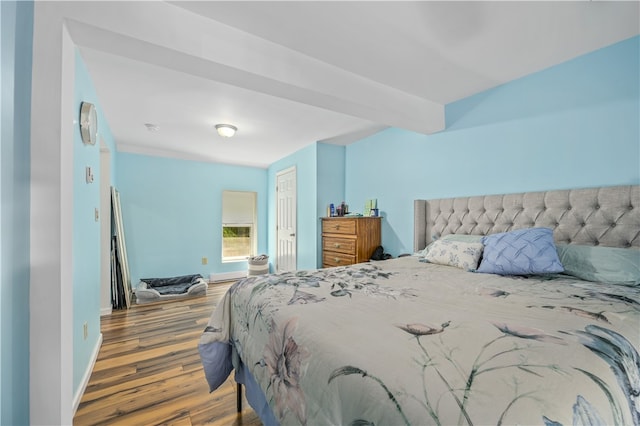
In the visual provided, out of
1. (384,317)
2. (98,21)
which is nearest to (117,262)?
(98,21)

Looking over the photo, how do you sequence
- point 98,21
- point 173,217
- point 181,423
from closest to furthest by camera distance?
1. point 98,21
2. point 181,423
3. point 173,217

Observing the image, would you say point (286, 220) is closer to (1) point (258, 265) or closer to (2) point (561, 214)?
(1) point (258, 265)

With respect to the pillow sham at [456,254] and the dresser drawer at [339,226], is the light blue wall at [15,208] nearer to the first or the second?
the pillow sham at [456,254]

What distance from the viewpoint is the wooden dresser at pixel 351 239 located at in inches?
128

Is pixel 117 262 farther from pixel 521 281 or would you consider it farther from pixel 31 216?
pixel 521 281

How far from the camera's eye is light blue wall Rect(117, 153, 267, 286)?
14.1 feet

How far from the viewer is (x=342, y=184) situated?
4.16 metres

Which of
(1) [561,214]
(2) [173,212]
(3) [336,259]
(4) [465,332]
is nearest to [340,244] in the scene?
(3) [336,259]

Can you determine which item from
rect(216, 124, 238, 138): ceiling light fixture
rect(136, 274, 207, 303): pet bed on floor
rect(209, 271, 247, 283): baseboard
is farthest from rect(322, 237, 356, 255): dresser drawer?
rect(209, 271, 247, 283): baseboard

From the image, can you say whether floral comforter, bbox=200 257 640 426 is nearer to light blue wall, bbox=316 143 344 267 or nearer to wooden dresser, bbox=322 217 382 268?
wooden dresser, bbox=322 217 382 268

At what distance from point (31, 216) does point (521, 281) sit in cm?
258

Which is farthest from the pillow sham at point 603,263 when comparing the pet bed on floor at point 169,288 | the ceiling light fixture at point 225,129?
the pet bed on floor at point 169,288

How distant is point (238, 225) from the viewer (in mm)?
5504

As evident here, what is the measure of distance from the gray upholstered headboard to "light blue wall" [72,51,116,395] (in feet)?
10.3
